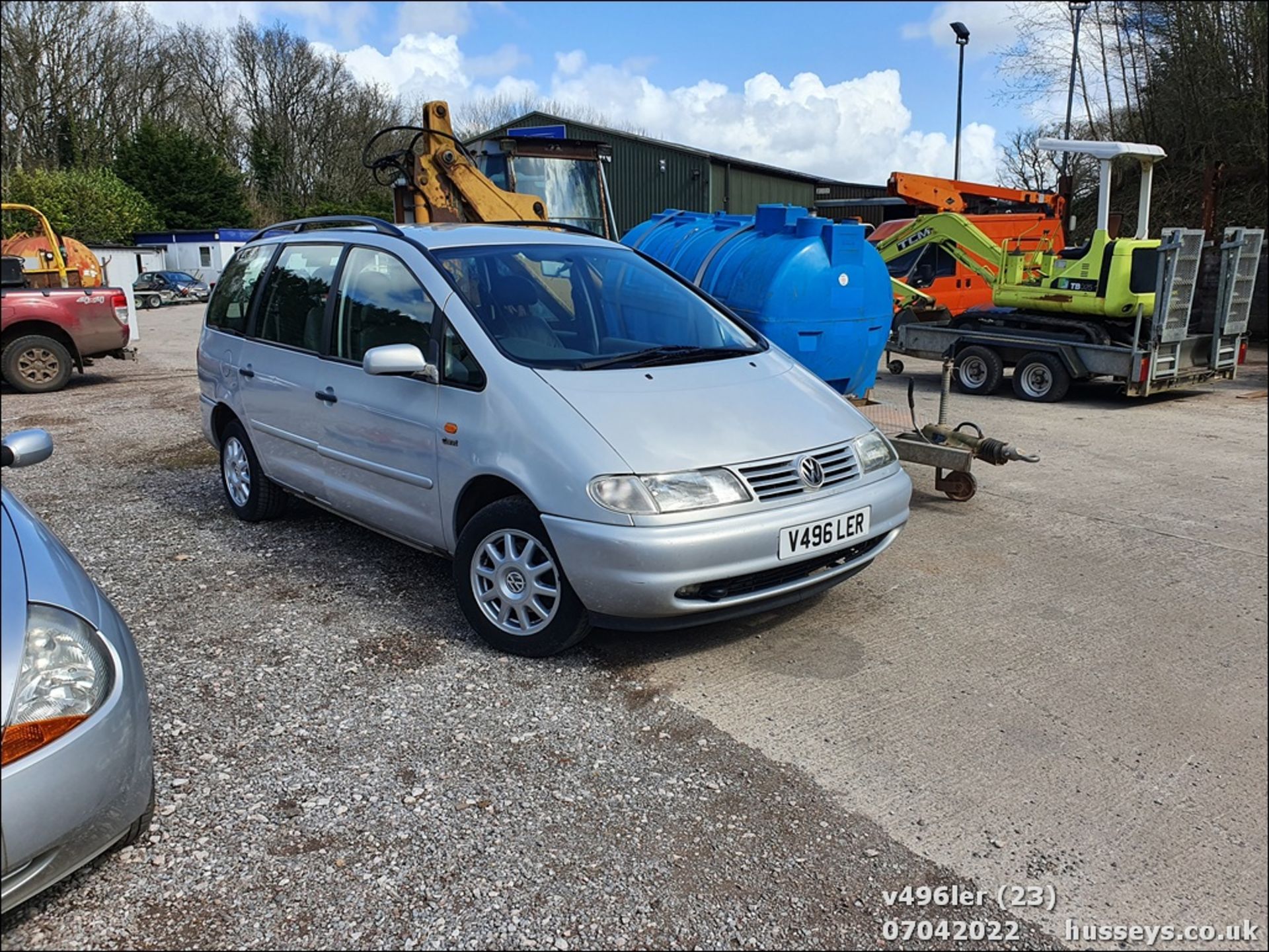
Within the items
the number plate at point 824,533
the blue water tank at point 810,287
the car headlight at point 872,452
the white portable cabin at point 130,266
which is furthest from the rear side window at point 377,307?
the white portable cabin at point 130,266

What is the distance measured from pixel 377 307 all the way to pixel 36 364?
33.2ft

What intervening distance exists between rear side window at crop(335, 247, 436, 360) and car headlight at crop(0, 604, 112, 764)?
2.20 metres

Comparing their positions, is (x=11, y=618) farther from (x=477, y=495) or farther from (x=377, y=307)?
(x=377, y=307)

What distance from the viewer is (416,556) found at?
561cm

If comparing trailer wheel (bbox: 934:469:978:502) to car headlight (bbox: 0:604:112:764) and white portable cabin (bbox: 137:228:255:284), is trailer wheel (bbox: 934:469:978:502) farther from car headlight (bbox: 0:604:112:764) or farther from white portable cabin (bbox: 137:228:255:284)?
white portable cabin (bbox: 137:228:255:284)

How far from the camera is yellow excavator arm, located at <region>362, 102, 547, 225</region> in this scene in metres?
11.5

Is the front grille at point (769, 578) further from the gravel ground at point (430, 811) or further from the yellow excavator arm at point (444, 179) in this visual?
the yellow excavator arm at point (444, 179)

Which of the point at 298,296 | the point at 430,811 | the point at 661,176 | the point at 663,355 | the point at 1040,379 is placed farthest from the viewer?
the point at 661,176

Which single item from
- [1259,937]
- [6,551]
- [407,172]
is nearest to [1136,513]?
[1259,937]

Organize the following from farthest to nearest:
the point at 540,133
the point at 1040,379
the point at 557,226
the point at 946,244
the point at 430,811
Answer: the point at 946,244 → the point at 540,133 → the point at 1040,379 → the point at 557,226 → the point at 430,811

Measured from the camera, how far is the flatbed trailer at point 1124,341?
9562 millimetres

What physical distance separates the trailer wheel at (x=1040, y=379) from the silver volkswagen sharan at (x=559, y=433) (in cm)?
728

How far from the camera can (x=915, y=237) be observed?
14875 millimetres

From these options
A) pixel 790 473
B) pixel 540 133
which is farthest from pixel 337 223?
pixel 540 133
